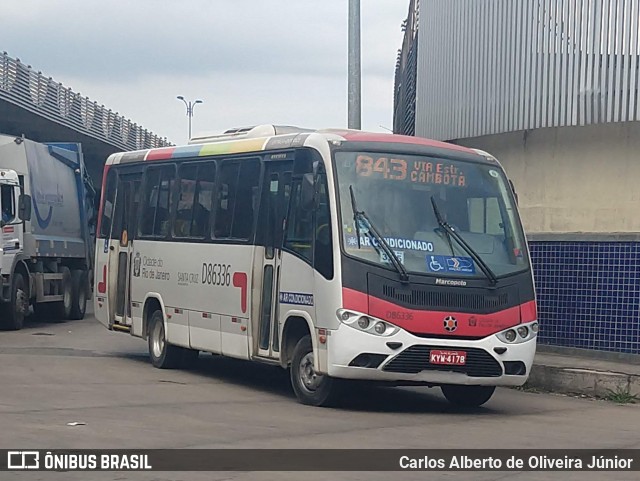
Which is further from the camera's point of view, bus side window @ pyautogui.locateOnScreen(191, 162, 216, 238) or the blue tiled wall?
the blue tiled wall

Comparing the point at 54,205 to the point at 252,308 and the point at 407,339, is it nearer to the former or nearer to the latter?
the point at 252,308

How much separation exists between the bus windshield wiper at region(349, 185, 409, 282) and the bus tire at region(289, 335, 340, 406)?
1.29m

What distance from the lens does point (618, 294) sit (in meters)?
16.0

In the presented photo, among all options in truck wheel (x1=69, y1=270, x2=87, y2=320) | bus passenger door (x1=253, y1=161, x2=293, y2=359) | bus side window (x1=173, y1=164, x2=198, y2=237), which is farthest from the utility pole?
truck wheel (x1=69, y1=270, x2=87, y2=320)

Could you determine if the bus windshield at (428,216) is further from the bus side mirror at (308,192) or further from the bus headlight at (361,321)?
the bus headlight at (361,321)

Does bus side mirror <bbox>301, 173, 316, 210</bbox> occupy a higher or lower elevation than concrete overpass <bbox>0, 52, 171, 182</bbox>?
lower

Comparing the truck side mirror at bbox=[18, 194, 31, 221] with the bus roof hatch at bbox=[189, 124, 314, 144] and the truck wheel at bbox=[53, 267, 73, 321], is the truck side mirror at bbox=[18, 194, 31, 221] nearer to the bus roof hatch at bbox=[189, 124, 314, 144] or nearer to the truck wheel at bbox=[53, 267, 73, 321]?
the truck wheel at bbox=[53, 267, 73, 321]

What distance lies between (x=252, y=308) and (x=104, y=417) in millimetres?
3060

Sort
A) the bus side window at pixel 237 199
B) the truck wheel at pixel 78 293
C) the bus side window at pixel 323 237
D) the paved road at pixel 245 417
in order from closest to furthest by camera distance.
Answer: the paved road at pixel 245 417 < the bus side window at pixel 323 237 < the bus side window at pixel 237 199 < the truck wheel at pixel 78 293

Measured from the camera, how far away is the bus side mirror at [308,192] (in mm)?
12453

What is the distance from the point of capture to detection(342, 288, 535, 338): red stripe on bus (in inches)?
465

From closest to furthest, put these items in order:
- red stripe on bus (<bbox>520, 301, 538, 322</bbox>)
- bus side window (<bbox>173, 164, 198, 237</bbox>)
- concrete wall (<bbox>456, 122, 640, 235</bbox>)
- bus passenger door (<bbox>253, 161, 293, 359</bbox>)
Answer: red stripe on bus (<bbox>520, 301, 538, 322</bbox>), bus passenger door (<bbox>253, 161, 293, 359</bbox>), bus side window (<bbox>173, 164, 198, 237</bbox>), concrete wall (<bbox>456, 122, 640, 235</bbox>)

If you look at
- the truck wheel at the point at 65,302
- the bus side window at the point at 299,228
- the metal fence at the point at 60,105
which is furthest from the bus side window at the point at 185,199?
the metal fence at the point at 60,105

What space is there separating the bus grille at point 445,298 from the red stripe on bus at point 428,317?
71 millimetres
